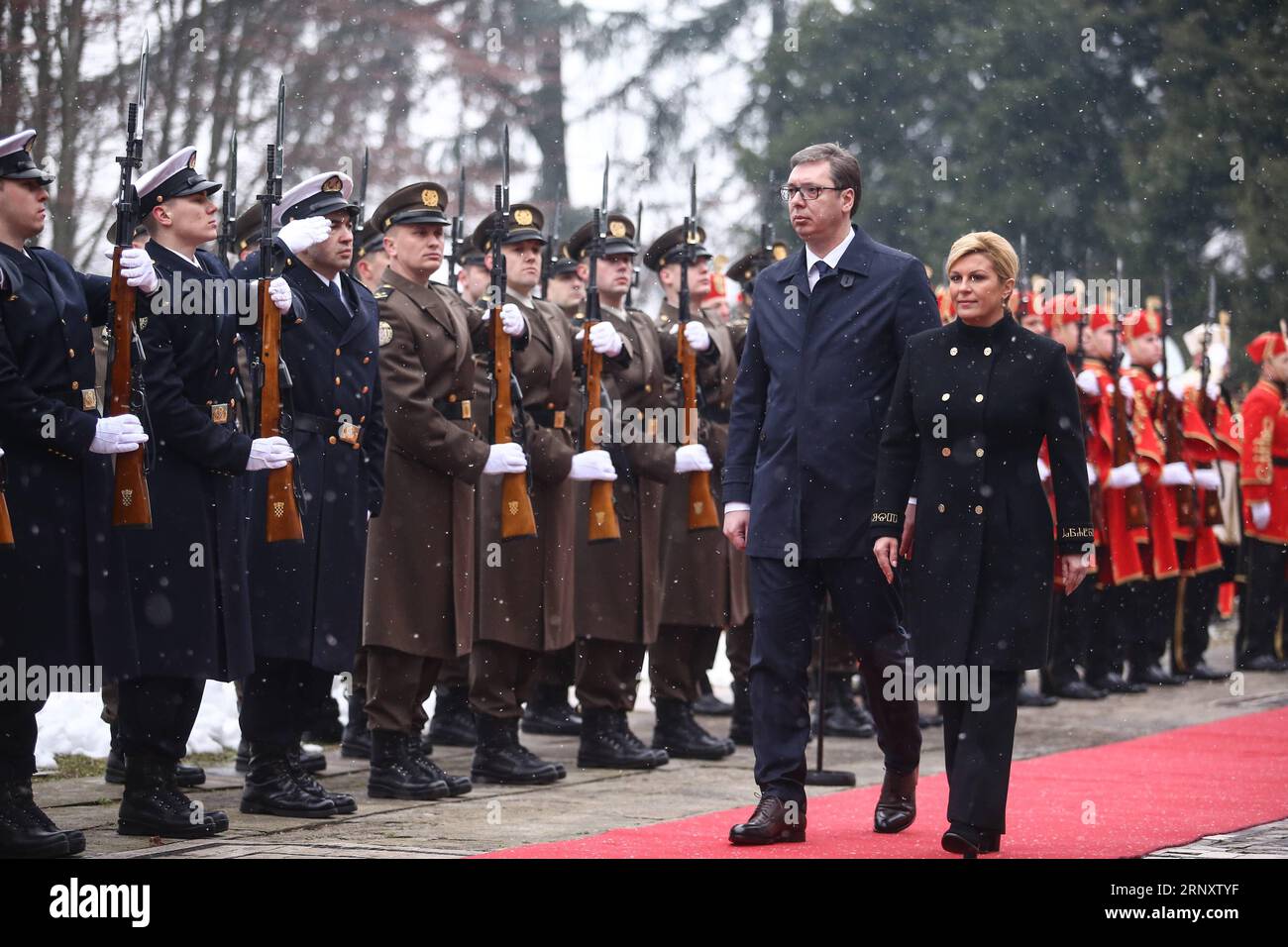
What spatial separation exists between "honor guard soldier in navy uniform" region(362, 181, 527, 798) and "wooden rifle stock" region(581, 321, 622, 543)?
0.81 meters

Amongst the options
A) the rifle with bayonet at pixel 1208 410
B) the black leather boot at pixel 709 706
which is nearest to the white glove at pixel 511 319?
the black leather boot at pixel 709 706

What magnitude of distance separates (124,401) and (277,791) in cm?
152

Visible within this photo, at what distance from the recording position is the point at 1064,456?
20.6 feet

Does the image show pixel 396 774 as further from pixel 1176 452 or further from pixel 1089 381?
pixel 1176 452

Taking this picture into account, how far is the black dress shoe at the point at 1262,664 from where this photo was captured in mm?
13656

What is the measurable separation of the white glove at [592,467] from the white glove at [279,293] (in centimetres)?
192

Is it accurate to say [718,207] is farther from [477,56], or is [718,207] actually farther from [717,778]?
[717,778]

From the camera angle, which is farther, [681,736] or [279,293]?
[681,736]

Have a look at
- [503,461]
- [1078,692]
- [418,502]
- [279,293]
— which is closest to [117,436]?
[279,293]

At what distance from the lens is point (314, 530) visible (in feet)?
23.6

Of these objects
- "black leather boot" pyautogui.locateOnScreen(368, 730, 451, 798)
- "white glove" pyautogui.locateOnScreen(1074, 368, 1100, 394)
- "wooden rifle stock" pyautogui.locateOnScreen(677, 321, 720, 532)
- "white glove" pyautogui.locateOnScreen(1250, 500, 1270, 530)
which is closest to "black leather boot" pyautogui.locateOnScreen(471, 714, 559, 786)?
"black leather boot" pyautogui.locateOnScreen(368, 730, 451, 798)

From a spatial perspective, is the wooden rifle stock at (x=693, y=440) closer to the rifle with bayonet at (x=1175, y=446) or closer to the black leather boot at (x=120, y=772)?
the black leather boot at (x=120, y=772)
